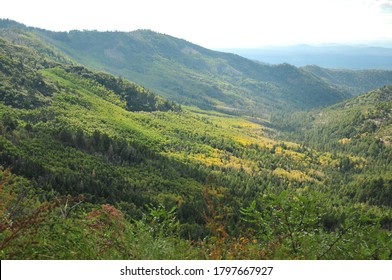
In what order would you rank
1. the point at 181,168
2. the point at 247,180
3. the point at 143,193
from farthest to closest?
the point at 247,180
the point at 181,168
the point at 143,193

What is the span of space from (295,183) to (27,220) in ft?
642

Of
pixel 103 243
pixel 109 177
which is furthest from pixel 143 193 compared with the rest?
pixel 103 243

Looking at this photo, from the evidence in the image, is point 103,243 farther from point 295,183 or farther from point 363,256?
point 295,183

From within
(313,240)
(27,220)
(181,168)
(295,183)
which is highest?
(27,220)

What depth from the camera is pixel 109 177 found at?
10400cm

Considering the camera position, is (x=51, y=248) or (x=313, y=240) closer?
(x=51, y=248)

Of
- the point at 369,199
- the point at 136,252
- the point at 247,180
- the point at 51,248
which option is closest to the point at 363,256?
the point at 136,252

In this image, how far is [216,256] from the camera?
10.3 metres

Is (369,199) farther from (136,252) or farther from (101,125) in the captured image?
(136,252)

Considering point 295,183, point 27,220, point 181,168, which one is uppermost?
point 27,220

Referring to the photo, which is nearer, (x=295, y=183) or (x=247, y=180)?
(x=247, y=180)

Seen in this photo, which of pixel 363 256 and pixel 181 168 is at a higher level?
pixel 363 256

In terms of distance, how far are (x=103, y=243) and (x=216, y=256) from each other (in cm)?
370

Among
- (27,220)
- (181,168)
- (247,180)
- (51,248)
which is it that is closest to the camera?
(27,220)
